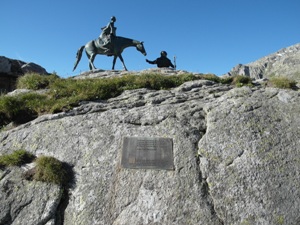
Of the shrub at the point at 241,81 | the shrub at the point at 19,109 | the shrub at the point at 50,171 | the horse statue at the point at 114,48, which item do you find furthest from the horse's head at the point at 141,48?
the shrub at the point at 50,171

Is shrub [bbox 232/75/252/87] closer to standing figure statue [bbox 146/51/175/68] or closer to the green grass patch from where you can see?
the green grass patch

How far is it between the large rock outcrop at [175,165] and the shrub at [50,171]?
0.60ft

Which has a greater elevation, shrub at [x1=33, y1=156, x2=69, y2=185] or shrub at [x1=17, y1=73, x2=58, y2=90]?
shrub at [x1=17, y1=73, x2=58, y2=90]

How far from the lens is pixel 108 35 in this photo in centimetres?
2472

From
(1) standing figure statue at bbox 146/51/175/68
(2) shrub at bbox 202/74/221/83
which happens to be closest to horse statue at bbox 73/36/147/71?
(1) standing figure statue at bbox 146/51/175/68

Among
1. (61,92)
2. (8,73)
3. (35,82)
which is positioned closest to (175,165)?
(61,92)

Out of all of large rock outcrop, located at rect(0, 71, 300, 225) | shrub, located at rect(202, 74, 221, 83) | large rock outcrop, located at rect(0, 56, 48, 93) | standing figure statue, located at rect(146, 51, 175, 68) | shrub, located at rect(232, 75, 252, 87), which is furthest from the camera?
standing figure statue, located at rect(146, 51, 175, 68)

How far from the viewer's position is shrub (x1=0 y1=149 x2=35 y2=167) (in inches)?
331

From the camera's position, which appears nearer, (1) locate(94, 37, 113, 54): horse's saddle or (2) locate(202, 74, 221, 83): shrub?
(2) locate(202, 74, 221, 83): shrub

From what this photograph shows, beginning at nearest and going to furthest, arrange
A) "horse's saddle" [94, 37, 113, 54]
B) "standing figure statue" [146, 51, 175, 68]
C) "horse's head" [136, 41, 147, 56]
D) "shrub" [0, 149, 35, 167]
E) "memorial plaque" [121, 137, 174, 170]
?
1. "memorial plaque" [121, 137, 174, 170]
2. "shrub" [0, 149, 35, 167]
3. "standing figure statue" [146, 51, 175, 68]
4. "horse's saddle" [94, 37, 113, 54]
5. "horse's head" [136, 41, 147, 56]

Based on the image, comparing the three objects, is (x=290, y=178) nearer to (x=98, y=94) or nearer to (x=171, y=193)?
(x=171, y=193)

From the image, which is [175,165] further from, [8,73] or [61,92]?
[8,73]

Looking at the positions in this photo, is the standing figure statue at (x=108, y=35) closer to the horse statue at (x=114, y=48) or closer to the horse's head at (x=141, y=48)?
the horse statue at (x=114, y=48)

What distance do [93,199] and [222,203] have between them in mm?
3087
